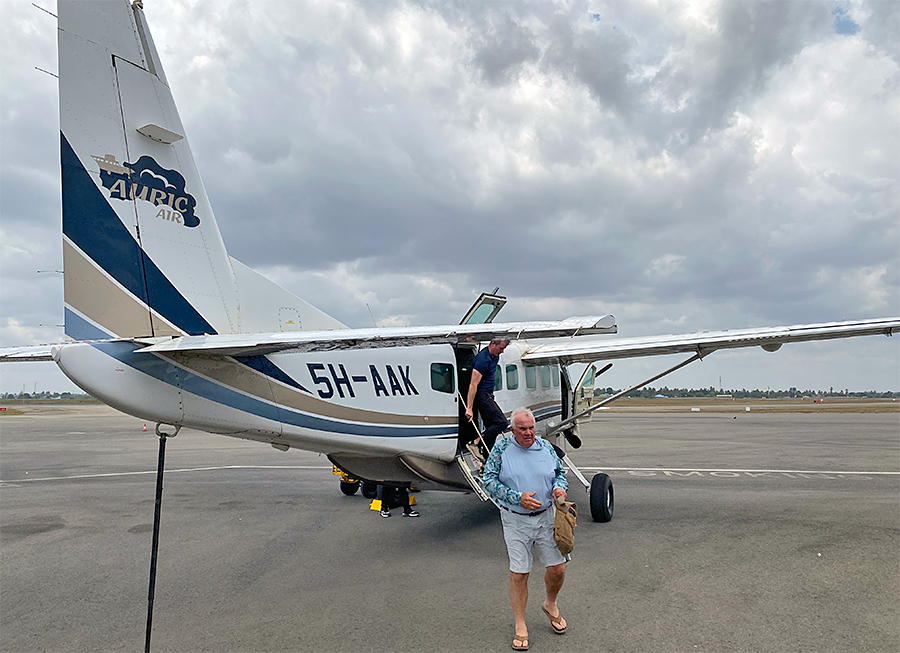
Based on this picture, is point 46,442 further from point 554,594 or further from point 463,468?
point 554,594

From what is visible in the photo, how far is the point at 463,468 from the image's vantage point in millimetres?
6969

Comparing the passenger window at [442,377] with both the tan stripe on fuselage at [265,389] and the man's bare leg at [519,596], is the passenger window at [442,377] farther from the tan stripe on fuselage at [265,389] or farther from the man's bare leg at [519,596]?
the man's bare leg at [519,596]

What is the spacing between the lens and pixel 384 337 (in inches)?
152

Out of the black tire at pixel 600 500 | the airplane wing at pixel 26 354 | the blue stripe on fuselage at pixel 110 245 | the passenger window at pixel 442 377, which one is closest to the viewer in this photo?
the blue stripe on fuselage at pixel 110 245

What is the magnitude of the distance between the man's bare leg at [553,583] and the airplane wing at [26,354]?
17.1 feet

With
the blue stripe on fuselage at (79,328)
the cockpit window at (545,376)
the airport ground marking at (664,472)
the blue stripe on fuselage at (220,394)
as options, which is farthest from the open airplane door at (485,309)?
the airport ground marking at (664,472)

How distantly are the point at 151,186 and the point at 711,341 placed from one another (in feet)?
22.6

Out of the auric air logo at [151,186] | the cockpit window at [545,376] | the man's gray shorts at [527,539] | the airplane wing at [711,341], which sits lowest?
the man's gray shorts at [527,539]

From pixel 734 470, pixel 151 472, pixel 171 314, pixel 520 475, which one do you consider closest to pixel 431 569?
pixel 520 475

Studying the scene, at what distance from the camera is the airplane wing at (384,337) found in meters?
3.82

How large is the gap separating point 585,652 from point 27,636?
176 inches

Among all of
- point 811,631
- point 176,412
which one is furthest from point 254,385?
point 811,631

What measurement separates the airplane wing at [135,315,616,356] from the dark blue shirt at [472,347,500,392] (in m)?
2.71

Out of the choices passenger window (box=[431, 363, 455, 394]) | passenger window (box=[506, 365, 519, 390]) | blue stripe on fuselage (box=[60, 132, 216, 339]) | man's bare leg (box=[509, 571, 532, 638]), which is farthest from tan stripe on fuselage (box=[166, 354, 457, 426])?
passenger window (box=[506, 365, 519, 390])
